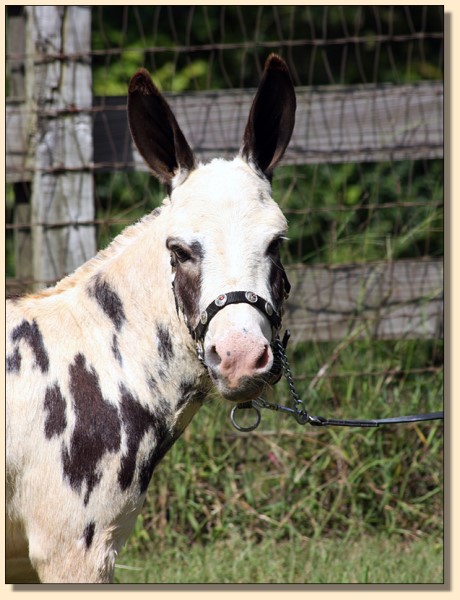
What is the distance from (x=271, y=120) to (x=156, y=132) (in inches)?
16.2

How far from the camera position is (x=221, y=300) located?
8.30 feet

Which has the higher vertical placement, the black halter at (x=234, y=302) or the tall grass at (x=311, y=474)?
the black halter at (x=234, y=302)

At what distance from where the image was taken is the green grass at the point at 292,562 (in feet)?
13.6

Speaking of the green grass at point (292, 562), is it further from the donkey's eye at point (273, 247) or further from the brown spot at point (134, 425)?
the donkey's eye at point (273, 247)

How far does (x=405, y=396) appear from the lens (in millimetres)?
4996

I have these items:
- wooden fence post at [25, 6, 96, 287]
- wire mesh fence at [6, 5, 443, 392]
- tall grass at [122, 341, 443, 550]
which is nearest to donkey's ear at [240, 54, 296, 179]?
wire mesh fence at [6, 5, 443, 392]

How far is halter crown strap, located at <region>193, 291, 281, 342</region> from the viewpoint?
251 centimetres

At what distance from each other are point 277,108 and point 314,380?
2260 mm

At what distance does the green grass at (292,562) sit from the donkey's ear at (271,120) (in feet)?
6.90

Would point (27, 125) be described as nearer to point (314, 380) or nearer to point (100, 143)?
point (100, 143)

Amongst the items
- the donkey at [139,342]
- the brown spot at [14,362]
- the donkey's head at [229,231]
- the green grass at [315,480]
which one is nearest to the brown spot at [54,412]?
the donkey at [139,342]

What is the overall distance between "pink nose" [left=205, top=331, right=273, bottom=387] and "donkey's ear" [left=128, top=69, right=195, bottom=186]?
762mm

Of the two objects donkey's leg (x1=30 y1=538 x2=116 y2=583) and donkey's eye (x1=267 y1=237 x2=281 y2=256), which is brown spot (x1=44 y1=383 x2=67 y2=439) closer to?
donkey's leg (x1=30 y1=538 x2=116 y2=583)

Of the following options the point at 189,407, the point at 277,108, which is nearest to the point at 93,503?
the point at 189,407
